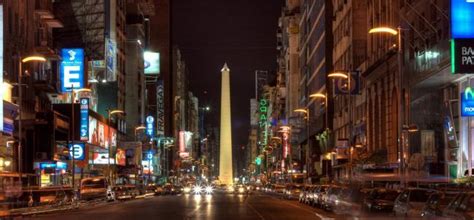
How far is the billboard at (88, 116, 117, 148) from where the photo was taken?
9481 cm

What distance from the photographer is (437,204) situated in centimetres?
2125

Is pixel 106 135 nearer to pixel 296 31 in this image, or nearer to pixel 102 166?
pixel 102 166

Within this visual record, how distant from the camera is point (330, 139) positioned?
103m

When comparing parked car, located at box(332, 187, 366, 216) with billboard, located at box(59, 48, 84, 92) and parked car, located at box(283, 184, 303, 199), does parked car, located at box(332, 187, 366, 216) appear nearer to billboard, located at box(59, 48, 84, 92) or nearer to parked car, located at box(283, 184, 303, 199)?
parked car, located at box(283, 184, 303, 199)

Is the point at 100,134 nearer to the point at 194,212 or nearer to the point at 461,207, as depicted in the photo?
the point at 194,212

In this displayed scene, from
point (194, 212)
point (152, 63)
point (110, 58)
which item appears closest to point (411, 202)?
point (194, 212)

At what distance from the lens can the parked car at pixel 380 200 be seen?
95.9 feet

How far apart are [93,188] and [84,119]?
22041 millimetres

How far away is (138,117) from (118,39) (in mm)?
26101

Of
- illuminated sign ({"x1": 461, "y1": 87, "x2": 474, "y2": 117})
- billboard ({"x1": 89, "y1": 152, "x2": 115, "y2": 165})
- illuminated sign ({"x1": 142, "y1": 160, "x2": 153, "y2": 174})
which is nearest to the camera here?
illuminated sign ({"x1": 461, "y1": 87, "x2": 474, "y2": 117})

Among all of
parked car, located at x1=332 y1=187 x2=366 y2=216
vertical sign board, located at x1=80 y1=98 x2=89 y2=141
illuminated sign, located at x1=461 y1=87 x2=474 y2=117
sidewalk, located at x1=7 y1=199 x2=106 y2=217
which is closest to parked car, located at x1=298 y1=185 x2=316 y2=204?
sidewalk, located at x1=7 y1=199 x2=106 y2=217

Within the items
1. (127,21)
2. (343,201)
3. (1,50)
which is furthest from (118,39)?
(343,201)

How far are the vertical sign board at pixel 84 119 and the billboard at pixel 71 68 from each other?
8317 mm

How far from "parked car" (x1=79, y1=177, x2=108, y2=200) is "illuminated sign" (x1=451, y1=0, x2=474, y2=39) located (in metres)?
37.8
